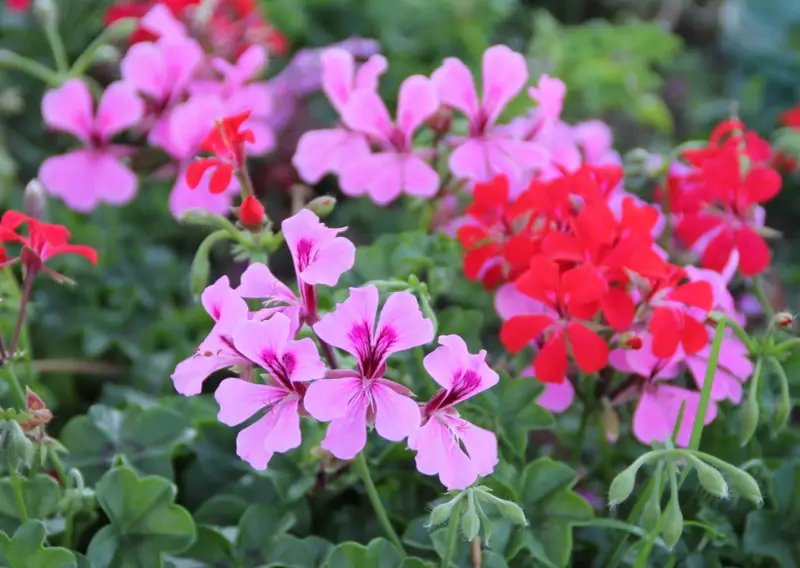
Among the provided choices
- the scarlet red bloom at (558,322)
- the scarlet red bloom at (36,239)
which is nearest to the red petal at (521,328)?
the scarlet red bloom at (558,322)

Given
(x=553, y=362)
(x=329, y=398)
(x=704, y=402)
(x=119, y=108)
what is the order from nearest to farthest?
(x=329, y=398) → (x=704, y=402) → (x=553, y=362) → (x=119, y=108)

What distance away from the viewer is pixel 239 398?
833 millimetres

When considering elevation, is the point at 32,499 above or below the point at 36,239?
below

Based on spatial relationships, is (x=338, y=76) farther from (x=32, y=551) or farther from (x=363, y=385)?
(x=32, y=551)

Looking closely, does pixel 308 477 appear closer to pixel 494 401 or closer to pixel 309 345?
pixel 494 401

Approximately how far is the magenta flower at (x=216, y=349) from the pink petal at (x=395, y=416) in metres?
0.13

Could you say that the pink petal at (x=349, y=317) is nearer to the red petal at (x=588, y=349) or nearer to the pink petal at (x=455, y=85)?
the red petal at (x=588, y=349)

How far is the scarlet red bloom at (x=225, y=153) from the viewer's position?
3.09 ft

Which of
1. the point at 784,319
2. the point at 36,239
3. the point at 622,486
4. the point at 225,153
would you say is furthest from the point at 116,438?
the point at 784,319

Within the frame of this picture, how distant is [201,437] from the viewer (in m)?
1.21

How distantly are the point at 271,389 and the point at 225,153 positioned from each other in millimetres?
256

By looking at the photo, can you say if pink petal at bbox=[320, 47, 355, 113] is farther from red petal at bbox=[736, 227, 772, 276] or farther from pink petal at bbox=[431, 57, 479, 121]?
red petal at bbox=[736, 227, 772, 276]

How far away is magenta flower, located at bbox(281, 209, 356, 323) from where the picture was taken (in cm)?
83

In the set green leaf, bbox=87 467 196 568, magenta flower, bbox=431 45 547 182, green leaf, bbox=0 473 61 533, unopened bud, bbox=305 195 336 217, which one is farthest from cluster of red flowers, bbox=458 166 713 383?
green leaf, bbox=0 473 61 533
